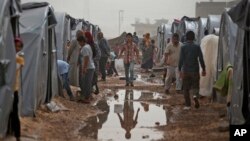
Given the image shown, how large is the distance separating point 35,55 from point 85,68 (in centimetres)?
276

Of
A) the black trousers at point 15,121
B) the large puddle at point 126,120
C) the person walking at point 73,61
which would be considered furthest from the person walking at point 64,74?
the black trousers at point 15,121

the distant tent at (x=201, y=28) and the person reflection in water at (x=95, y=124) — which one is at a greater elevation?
the distant tent at (x=201, y=28)

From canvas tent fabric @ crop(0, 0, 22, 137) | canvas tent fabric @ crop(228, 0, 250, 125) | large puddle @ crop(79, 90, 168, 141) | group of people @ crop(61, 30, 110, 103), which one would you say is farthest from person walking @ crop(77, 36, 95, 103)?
canvas tent fabric @ crop(228, 0, 250, 125)

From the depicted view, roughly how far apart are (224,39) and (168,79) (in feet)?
11.6

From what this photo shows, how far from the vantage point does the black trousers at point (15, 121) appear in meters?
7.89

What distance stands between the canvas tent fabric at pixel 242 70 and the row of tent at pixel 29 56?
3.81 meters

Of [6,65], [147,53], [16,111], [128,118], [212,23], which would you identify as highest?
[6,65]

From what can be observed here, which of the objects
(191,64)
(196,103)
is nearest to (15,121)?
(191,64)

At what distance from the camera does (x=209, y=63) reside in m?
14.4

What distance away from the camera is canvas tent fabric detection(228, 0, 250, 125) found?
8.53 metres

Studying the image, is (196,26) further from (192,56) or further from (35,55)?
(35,55)

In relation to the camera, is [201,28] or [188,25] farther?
[188,25]

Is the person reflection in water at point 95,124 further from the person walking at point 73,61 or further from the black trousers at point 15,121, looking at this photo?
the person walking at point 73,61

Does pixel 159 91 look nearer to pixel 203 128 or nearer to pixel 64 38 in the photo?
pixel 64 38
